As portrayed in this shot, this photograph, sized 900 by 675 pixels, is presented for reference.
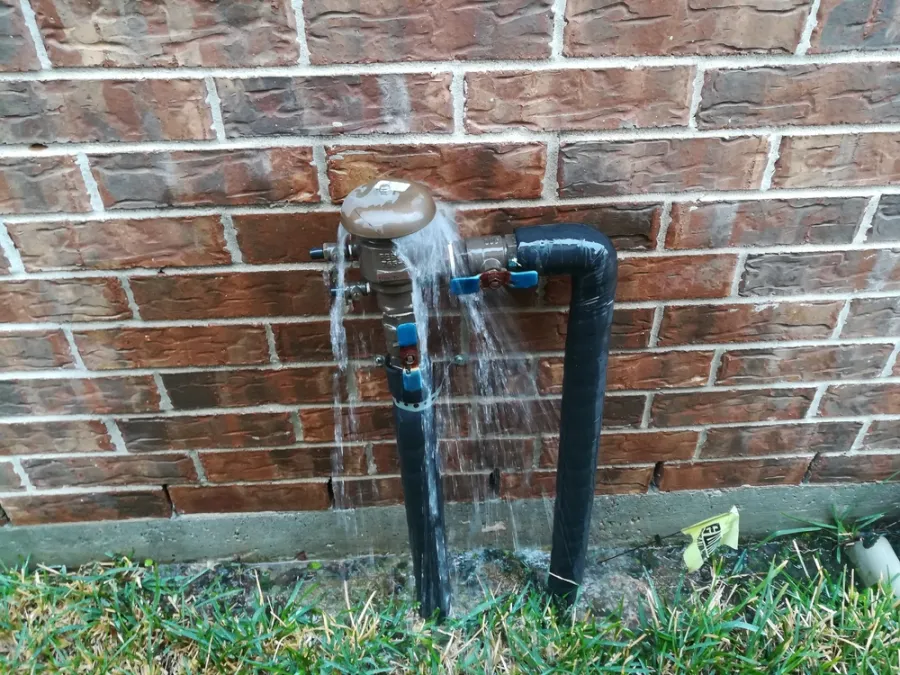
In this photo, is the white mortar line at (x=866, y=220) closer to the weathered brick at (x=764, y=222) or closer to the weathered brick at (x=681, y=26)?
the weathered brick at (x=764, y=222)

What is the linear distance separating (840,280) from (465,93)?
0.99 meters

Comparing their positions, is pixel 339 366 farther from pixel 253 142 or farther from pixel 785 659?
pixel 785 659

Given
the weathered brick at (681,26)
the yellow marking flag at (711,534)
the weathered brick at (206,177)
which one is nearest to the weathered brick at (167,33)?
the weathered brick at (206,177)

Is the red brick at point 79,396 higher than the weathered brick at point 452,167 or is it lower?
lower

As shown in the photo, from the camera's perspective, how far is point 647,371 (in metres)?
1.66

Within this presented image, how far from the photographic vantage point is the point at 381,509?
6.26 ft

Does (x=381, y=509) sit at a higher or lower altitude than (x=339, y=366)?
lower

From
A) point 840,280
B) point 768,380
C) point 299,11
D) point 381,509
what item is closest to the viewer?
point 299,11

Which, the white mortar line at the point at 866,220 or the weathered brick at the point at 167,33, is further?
the white mortar line at the point at 866,220

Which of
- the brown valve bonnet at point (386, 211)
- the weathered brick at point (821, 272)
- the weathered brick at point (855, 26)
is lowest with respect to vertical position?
the weathered brick at point (821, 272)

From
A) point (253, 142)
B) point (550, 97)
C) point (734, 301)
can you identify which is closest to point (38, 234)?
point (253, 142)

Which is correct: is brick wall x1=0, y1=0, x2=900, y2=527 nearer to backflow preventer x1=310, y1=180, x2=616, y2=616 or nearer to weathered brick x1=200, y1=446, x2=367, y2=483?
weathered brick x1=200, y1=446, x2=367, y2=483

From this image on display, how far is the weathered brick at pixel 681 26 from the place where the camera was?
1195mm

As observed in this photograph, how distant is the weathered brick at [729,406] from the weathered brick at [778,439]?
0.04 meters
